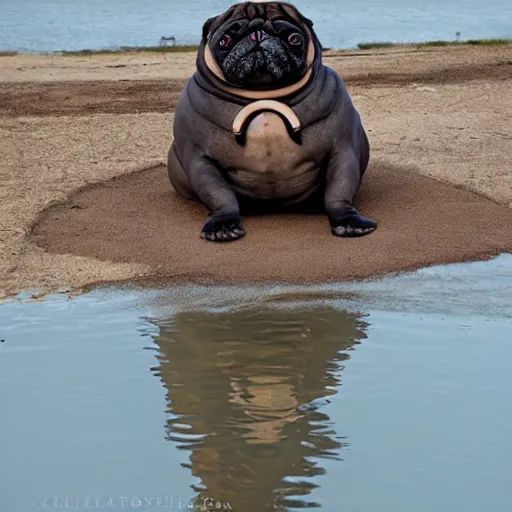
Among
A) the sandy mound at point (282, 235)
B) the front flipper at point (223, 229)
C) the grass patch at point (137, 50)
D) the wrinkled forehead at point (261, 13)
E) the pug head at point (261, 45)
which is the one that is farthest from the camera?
the grass patch at point (137, 50)

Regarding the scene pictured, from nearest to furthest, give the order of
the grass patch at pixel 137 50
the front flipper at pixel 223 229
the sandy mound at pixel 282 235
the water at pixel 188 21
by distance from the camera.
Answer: the sandy mound at pixel 282 235
the front flipper at pixel 223 229
the grass patch at pixel 137 50
the water at pixel 188 21

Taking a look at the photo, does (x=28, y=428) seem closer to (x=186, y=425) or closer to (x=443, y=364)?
(x=186, y=425)

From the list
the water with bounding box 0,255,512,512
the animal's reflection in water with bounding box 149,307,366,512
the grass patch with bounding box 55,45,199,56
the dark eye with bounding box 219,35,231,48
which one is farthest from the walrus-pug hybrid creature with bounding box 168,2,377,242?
the grass patch with bounding box 55,45,199,56

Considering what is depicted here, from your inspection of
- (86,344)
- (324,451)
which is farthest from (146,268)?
(324,451)

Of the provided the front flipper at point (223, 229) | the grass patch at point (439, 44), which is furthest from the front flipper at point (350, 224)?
the grass patch at point (439, 44)

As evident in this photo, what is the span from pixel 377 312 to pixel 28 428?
190cm

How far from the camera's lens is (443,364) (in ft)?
17.5

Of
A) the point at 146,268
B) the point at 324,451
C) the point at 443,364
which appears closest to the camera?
the point at 324,451

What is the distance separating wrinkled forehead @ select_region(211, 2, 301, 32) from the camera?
7434 millimetres

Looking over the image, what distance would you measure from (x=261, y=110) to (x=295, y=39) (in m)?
0.44

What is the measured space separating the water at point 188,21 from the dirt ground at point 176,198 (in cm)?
235

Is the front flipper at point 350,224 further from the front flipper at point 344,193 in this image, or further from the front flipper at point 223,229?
the front flipper at point 223,229

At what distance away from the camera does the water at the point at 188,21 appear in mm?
15289

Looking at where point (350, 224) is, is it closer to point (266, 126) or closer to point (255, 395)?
point (266, 126)
